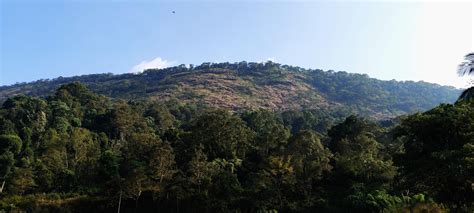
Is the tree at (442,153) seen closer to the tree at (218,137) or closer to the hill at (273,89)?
the tree at (218,137)

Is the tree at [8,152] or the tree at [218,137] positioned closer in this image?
the tree at [8,152]

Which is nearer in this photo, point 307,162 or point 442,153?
point 442,153

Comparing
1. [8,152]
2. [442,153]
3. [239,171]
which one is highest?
[442,153]

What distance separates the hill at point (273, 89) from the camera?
112500 mm

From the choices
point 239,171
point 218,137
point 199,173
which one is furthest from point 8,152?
point 239,171

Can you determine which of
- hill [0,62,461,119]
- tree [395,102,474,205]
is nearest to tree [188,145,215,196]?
tree [395,102,474,205]

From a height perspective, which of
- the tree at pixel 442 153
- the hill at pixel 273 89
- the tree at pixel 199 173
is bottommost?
the tree at pixel 199 173

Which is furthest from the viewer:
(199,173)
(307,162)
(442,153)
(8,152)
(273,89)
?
(273,89)

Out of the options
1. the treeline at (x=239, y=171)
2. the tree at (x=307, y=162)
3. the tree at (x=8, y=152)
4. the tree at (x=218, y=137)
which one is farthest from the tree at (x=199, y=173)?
the tree at (x=8, y=152)

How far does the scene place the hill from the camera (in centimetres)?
11250

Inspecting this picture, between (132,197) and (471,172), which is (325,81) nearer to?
(132,197)

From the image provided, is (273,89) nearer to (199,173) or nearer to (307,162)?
(307,162)

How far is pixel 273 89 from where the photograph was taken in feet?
416

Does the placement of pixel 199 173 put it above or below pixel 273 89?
below
